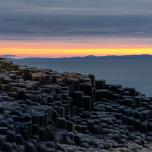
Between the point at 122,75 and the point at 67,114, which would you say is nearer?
the point at 67,114

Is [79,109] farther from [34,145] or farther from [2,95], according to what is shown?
[34,145]

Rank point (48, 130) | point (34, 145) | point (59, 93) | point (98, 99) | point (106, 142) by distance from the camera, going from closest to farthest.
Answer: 1. point (34, 145)
2. point (48, 130)
3. point (106, 142)
4. point (59, 93)
5. point (98, 99)

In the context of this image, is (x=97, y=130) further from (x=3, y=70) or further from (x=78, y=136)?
(x=3, y=70)

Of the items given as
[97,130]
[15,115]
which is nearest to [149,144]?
[97,130]

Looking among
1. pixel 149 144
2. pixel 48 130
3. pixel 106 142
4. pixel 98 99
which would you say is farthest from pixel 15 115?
pixel 98 99

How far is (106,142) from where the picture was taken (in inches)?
1230

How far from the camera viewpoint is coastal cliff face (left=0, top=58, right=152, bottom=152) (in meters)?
28.2

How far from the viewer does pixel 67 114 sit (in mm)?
33250

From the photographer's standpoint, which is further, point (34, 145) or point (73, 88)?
point (73, 88)

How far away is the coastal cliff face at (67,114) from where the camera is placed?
92.6ft

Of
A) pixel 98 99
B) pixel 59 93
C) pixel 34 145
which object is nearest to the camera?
pixel 34 145

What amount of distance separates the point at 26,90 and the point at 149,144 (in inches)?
193

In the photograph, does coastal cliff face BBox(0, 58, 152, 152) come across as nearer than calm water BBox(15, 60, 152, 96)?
Yes

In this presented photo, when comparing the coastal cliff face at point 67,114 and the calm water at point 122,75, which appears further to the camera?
the calm water at point 122,75
